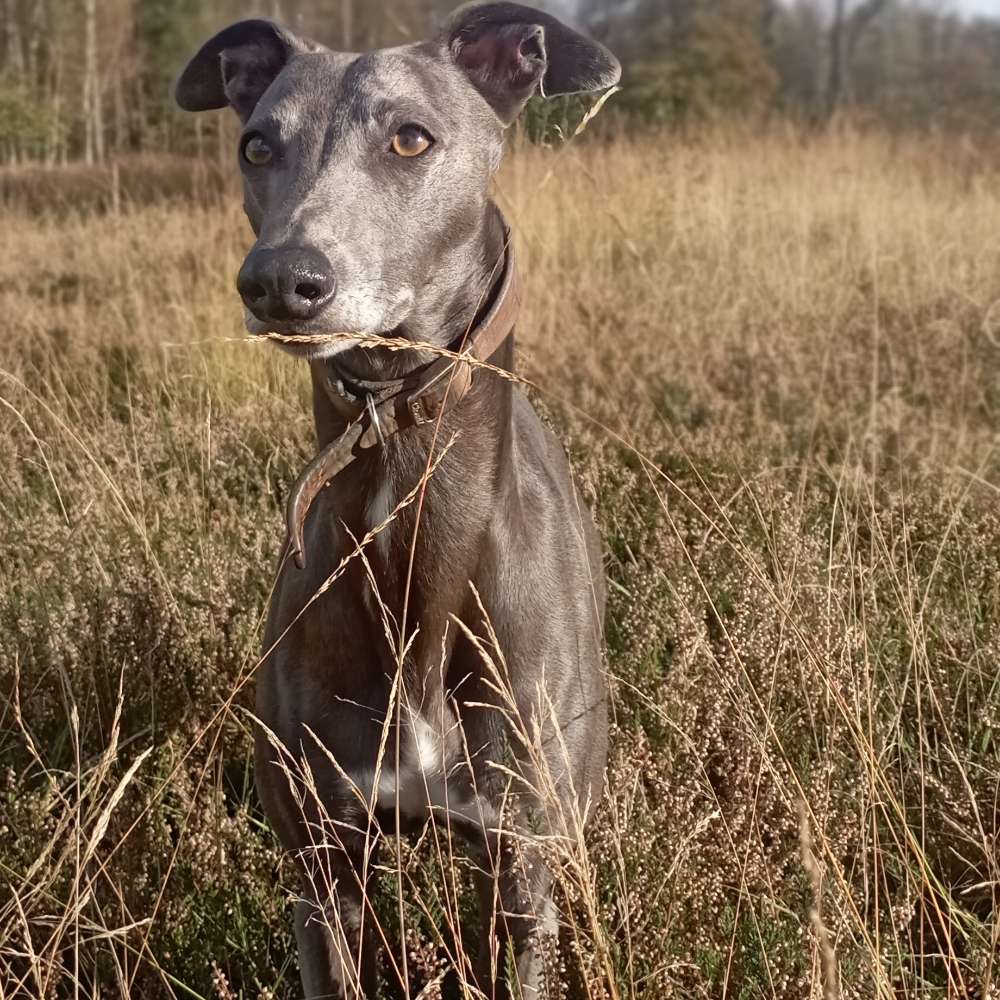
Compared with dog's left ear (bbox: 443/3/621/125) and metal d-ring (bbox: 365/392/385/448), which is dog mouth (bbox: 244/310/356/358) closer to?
metal d-ring (bbox: 365/392/385/448)

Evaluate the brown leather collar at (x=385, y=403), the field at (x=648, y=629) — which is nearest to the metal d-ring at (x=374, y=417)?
the brown leather collar at (x=385, y=403)

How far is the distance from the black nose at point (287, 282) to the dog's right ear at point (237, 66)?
87 centimetres

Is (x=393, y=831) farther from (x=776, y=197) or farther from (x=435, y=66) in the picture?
(x=776, y=197)

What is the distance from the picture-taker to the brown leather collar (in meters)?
1.80


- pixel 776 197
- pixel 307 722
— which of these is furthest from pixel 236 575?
pixel 776 197

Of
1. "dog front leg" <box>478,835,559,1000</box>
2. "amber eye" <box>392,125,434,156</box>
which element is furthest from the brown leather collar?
"dog front leg" <box>478,835,559,1000</box>

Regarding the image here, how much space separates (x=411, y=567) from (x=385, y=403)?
279 mm

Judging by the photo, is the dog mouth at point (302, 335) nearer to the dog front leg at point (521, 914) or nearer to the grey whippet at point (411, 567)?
the grey whippet at point (411, 567)

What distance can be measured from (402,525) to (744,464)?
79.7 inches

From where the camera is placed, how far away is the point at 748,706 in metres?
2.31

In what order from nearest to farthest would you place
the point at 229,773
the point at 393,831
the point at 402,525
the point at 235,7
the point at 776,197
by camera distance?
1. the point at 402,525
2. the point at 393,831
3. the point at 229,773
4. the point at 776,197
5. the point at 235,7

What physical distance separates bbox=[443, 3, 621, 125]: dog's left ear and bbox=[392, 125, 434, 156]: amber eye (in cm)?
37

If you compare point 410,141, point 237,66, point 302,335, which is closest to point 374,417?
point 302,335

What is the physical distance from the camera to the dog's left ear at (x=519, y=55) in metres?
2.11
